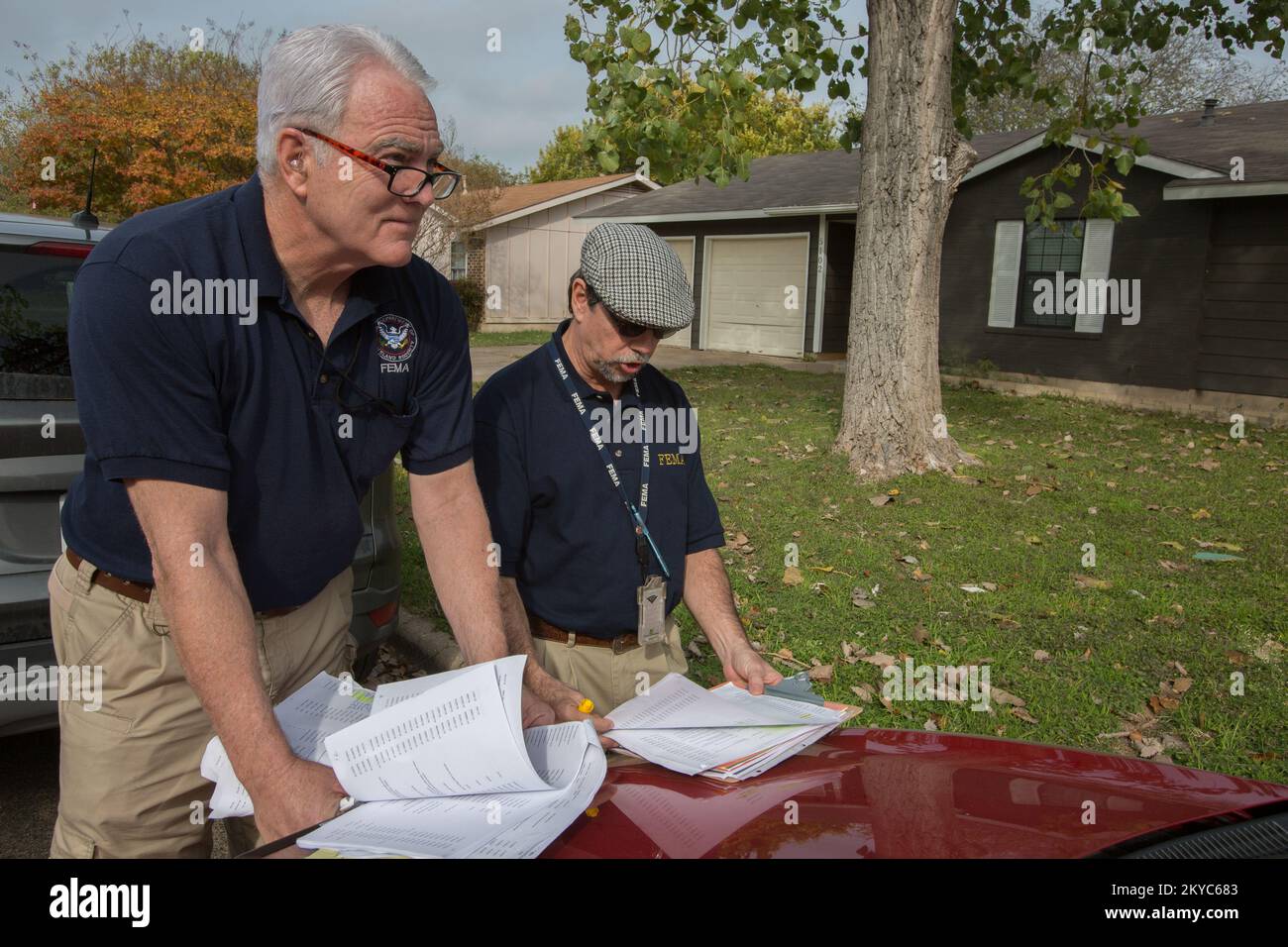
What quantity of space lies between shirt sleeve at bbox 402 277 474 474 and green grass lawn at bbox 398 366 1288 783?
2.70m

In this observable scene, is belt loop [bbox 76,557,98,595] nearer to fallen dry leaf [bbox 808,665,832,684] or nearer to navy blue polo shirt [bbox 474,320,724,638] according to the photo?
navy blue polo shirt [bbox 474,320,724,638]

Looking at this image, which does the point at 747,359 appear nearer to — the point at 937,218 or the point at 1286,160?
the point at 1286,160

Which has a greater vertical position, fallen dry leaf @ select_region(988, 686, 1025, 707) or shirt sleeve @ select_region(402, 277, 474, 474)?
shirt sleeve @ select_region(402, 277, 474, 474)

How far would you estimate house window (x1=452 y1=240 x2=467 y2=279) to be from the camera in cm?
2947

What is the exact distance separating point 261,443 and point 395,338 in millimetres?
410

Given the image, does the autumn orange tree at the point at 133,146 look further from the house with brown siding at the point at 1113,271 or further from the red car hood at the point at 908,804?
the red car hood at the point at 908,804

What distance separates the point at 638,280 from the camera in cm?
262

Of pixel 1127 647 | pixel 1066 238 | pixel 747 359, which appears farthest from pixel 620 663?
pixel 747 359

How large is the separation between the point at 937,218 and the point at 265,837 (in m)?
8.38

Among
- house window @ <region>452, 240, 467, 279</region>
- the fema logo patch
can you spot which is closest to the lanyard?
the fema logo patch

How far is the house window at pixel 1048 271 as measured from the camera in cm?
1599

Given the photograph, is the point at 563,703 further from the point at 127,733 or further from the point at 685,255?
the point at 685,255

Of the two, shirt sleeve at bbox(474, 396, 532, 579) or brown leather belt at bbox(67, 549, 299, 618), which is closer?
brown leather belt at bbox(67, 549, 299, 618)

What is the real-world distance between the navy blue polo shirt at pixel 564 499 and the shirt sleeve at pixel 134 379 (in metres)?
1.00
